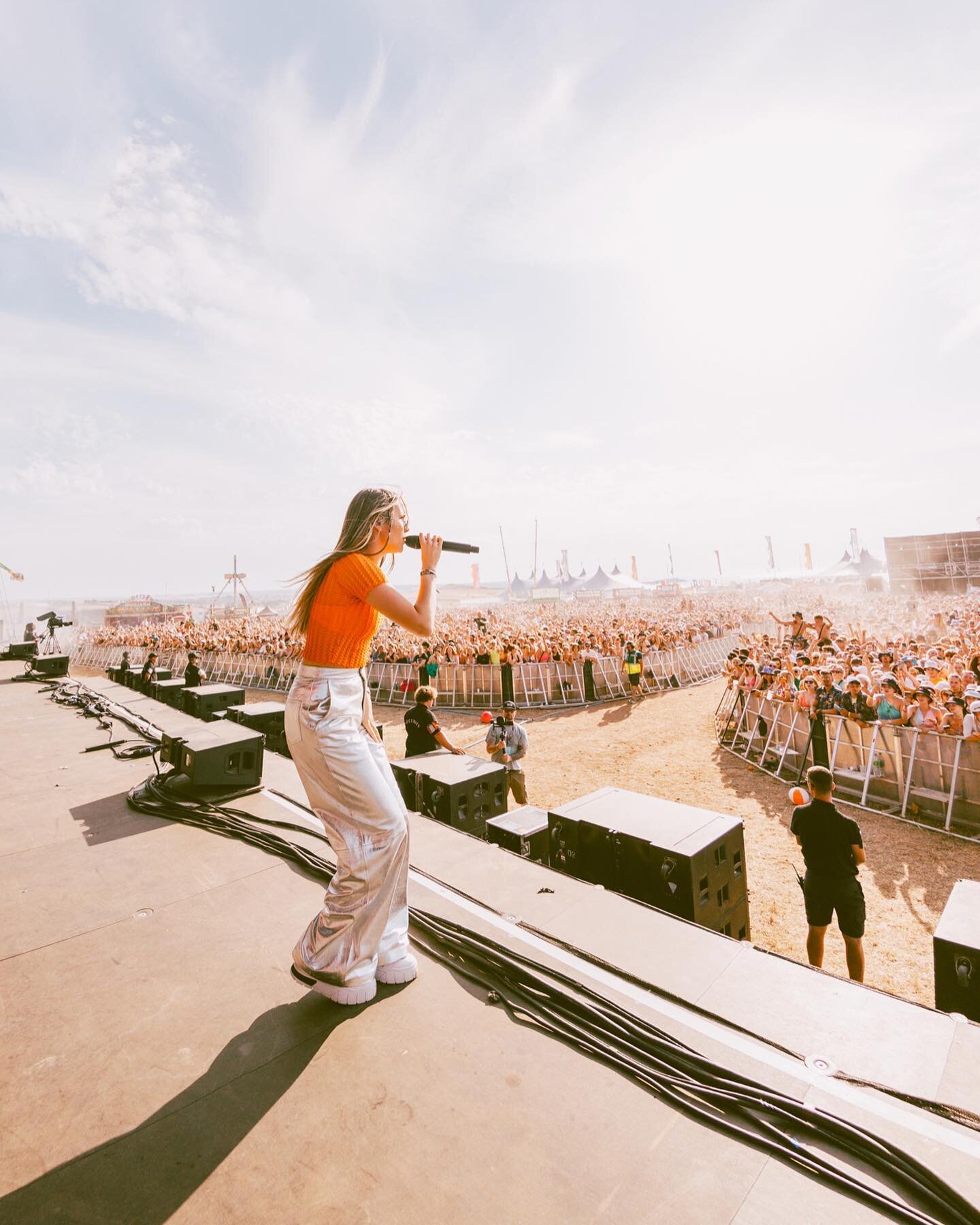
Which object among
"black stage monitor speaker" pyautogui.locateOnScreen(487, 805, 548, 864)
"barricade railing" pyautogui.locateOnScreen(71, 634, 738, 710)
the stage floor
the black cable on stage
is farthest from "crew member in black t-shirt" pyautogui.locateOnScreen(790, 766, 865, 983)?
"barricade railing" pyautogui.locateOnScreen(71, 634, 738, 710)

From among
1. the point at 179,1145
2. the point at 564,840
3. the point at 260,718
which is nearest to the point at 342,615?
the point at 179,1145

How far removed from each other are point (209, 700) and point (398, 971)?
24.2ft

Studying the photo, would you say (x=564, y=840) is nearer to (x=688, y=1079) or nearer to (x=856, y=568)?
(x=688, y=1079)

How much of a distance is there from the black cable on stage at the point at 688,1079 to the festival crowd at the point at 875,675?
25.2 ft

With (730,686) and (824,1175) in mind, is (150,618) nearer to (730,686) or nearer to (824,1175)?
(730,686)

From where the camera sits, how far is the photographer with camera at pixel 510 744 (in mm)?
7629

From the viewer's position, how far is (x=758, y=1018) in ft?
6.94

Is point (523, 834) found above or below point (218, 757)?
below

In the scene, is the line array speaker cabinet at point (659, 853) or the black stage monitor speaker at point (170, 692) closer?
the line array speaker cabinet at point (659, 853)

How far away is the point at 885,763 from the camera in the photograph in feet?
27.5

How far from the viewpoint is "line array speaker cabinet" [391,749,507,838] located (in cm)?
495

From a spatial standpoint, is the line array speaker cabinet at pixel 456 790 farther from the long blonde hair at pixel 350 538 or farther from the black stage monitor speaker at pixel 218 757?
the long blonde hair at pixel 350 538

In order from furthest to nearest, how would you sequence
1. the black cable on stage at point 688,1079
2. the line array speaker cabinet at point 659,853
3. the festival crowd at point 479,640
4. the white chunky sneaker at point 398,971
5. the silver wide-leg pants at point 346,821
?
the festival crowd at point 479,640 < the line array speaker cabinet at point 659,853 < the white chunky sneaker at point 398,971 < the silver wide-leg pants at point 346,821 < the black cable on stage at point 688,1079

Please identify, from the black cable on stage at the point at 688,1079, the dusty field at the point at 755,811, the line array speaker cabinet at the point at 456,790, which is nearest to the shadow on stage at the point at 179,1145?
the black cable on stage at the point at 688,1079
